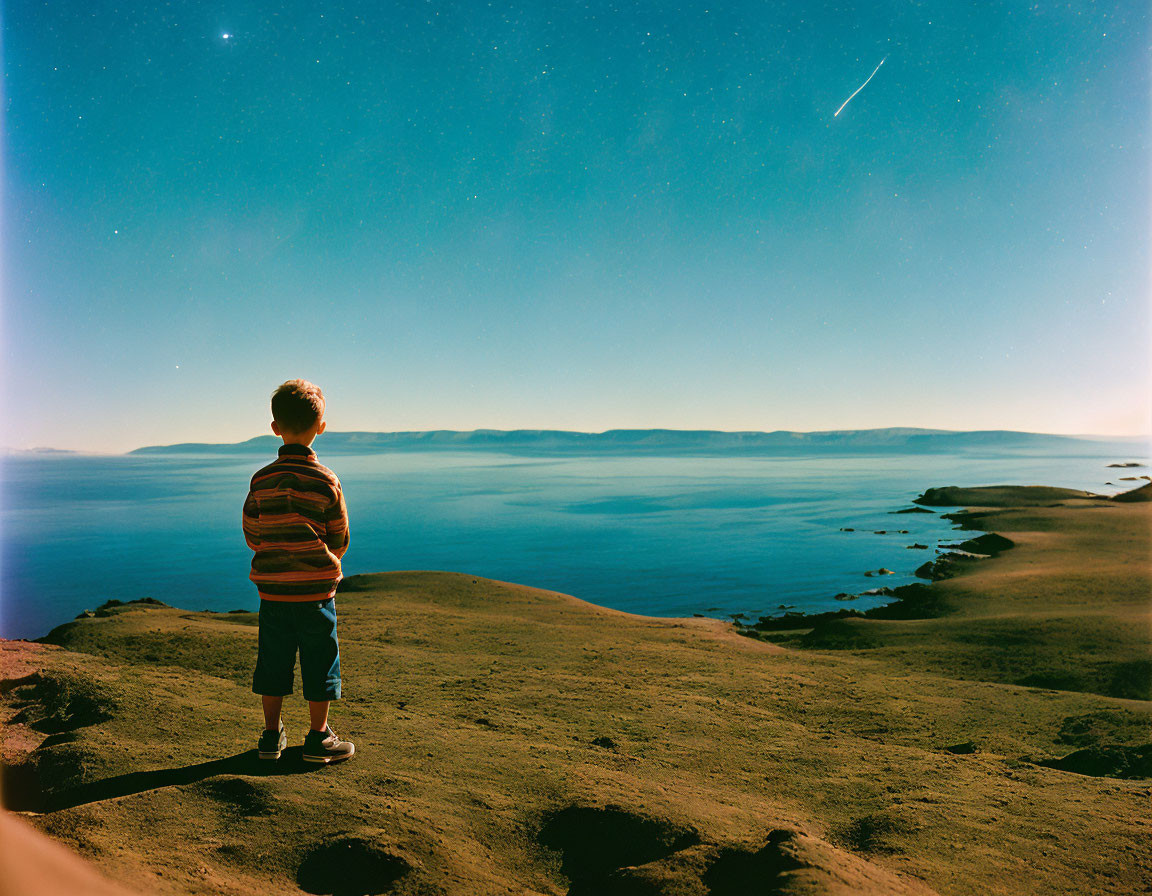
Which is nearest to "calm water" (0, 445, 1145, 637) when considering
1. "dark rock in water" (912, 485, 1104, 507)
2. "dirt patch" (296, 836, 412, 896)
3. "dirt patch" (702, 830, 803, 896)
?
"dark rock in water" (912, 485, 1104, 507)

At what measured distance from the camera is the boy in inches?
148

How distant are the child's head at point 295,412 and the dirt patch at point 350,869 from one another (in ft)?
7.05

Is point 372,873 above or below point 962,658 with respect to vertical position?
above

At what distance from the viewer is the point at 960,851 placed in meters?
3.29

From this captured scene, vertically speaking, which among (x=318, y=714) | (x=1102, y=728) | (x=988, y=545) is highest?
(x=318, y=714)

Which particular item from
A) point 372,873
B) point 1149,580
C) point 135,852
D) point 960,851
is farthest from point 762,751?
point 1149,580

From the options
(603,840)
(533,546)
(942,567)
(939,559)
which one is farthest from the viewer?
(533,546)

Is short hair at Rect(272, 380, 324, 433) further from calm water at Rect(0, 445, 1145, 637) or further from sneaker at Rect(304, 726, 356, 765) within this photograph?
calm water at Rect(0, 445, 1145, 637)

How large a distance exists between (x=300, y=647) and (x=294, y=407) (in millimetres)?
1446

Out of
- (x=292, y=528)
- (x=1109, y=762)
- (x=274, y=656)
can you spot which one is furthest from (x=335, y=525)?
(x=1109, y=762)

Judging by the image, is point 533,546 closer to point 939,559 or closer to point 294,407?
point 939,559

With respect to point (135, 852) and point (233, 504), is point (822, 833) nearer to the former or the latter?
point (135, 852)

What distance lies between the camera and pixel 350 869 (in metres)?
2.85

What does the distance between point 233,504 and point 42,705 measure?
62475 mm
